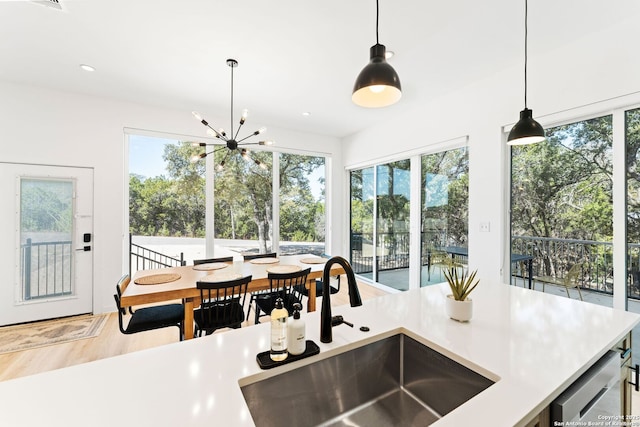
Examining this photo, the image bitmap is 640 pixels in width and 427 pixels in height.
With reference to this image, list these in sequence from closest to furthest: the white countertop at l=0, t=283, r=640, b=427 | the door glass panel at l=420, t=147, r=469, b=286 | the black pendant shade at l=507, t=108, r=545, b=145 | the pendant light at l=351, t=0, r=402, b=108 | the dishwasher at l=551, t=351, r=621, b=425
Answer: the white countertop at l=0, t=283, r=640, b=427 < the dishwasher at l=551, t=351, r=621, b=425 < the pendant light at l=351, t=0, r=402, b=108 < the black pendant shade at l=507, t=108, r=545, b=145 < the door glass panel at l=420, t=147, r=469, b=286

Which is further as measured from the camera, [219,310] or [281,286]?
[281,286]

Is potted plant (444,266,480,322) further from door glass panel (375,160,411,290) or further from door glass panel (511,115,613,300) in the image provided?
door glass panel (375,160,411,290)

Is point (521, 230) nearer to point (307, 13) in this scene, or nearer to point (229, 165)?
point (307, 13)

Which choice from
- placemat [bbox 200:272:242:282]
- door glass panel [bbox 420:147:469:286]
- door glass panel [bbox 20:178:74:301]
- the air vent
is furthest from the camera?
door glass panel [bbox 420:147:469:286]

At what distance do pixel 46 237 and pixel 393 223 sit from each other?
15.4 ft

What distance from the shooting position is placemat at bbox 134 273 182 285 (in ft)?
7.32

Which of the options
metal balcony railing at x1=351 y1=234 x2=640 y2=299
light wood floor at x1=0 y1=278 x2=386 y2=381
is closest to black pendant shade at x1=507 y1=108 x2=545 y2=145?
metal balcony railing at x1=351 y1=234 x2=640 y2=299

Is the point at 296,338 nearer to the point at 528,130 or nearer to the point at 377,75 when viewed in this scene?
the point at 377,75

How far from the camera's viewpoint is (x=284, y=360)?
2.90 feet

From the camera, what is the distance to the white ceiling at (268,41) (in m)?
1.98

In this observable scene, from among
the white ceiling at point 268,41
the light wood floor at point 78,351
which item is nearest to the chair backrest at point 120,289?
the light wood floor at point 78,351

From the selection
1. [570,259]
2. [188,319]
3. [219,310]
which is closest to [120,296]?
[188,319]

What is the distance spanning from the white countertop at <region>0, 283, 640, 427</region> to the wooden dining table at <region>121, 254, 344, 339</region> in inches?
47.3

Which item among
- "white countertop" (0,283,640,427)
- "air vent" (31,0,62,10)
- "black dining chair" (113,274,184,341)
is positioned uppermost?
"air vent" (31,0,62,10)
